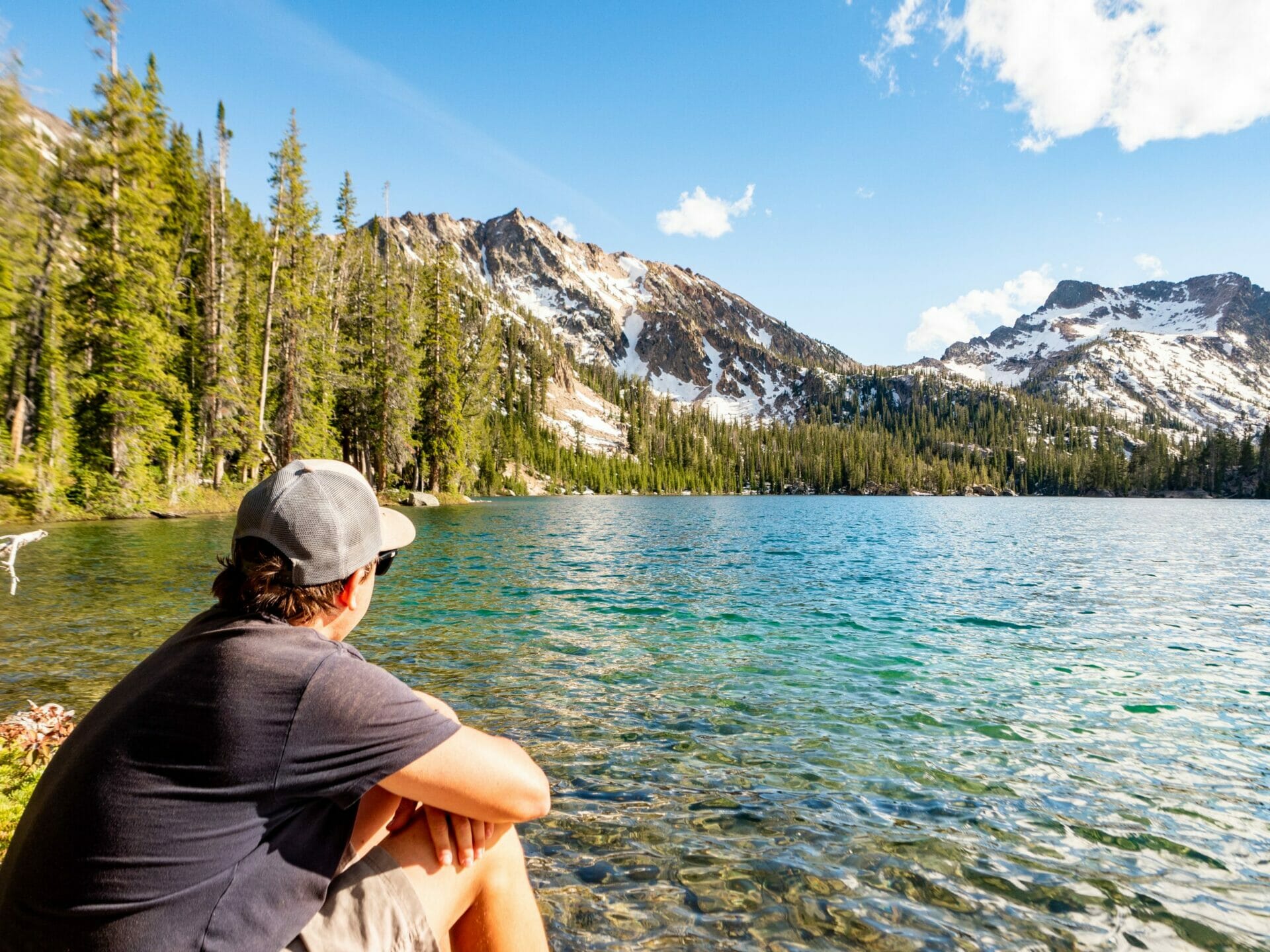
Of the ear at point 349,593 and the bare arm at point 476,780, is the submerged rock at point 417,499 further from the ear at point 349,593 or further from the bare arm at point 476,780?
the bare arm at point 476,780

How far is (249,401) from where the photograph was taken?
39469 mm

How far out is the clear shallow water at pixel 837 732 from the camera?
4.62m

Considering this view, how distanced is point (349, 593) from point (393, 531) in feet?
1.16

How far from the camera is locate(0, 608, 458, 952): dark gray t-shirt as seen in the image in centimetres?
194

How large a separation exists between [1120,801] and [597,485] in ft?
475

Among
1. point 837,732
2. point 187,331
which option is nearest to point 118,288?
point 187,331

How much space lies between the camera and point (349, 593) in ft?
8.75

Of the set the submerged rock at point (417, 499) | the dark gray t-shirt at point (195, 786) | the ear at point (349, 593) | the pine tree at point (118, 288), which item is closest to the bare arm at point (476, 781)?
the dark gray t-shirt at point (195, 786)

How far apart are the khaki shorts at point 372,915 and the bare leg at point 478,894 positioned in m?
0.04

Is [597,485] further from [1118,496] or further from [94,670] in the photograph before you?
[94,670]

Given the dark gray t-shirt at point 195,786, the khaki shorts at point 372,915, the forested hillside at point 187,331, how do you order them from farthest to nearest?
the forested hillside at point 187,331
the khaki shorts at point 372,915
the dark gray t-shirt at point 195,786

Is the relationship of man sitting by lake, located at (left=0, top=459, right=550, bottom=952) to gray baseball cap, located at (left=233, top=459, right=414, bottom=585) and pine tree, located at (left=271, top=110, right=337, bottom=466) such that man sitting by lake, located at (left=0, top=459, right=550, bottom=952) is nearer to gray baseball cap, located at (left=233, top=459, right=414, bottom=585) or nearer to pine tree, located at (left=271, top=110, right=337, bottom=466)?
gray baseball cap, located at (left=233, top=459, right=414, bottom=585)

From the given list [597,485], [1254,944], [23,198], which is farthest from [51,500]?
[597,485]

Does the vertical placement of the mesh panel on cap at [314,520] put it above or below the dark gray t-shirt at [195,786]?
above
